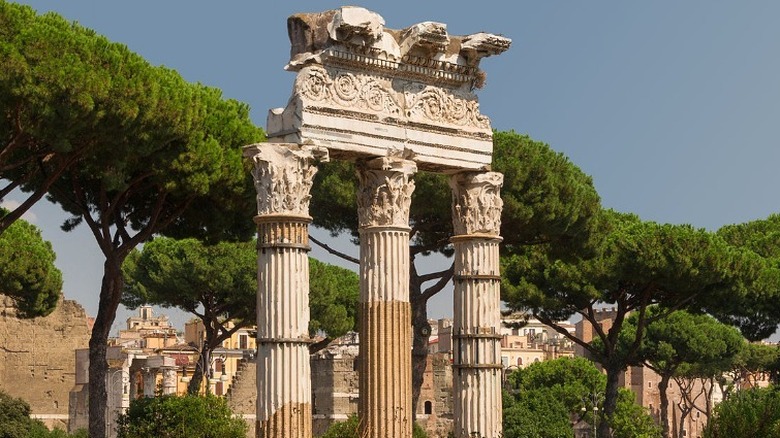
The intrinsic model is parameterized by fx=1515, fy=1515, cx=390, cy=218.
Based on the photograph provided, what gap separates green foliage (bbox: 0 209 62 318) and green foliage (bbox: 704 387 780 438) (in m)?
18.1

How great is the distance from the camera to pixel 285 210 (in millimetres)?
16938

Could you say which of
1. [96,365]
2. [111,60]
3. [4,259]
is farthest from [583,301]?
[111,60]

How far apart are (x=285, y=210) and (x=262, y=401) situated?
214 centimetres

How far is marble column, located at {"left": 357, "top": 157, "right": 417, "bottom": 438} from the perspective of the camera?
58.4 feet

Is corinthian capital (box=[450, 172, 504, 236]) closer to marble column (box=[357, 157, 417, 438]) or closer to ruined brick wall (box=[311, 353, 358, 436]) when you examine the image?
marble column (box=[357, 157, 417, 438])

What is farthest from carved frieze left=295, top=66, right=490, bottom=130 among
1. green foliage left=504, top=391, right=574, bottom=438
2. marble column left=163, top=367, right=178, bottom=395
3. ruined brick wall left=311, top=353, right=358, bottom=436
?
ruined brick wall left=311, top=353, right=358, bottom=436

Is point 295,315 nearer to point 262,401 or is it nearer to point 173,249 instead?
point 262,401

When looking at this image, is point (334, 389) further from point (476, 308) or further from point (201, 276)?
point (476, 308)

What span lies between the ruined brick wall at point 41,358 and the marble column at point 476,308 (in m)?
42.7

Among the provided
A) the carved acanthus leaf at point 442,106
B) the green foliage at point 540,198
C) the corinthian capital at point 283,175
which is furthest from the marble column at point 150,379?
the corinthian capital at point 283,175

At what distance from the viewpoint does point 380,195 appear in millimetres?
18078

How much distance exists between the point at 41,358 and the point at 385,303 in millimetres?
44709

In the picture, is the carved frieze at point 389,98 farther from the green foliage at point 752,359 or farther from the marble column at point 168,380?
the green foliage at point 752,359

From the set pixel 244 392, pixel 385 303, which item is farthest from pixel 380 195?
pixel 244 392
